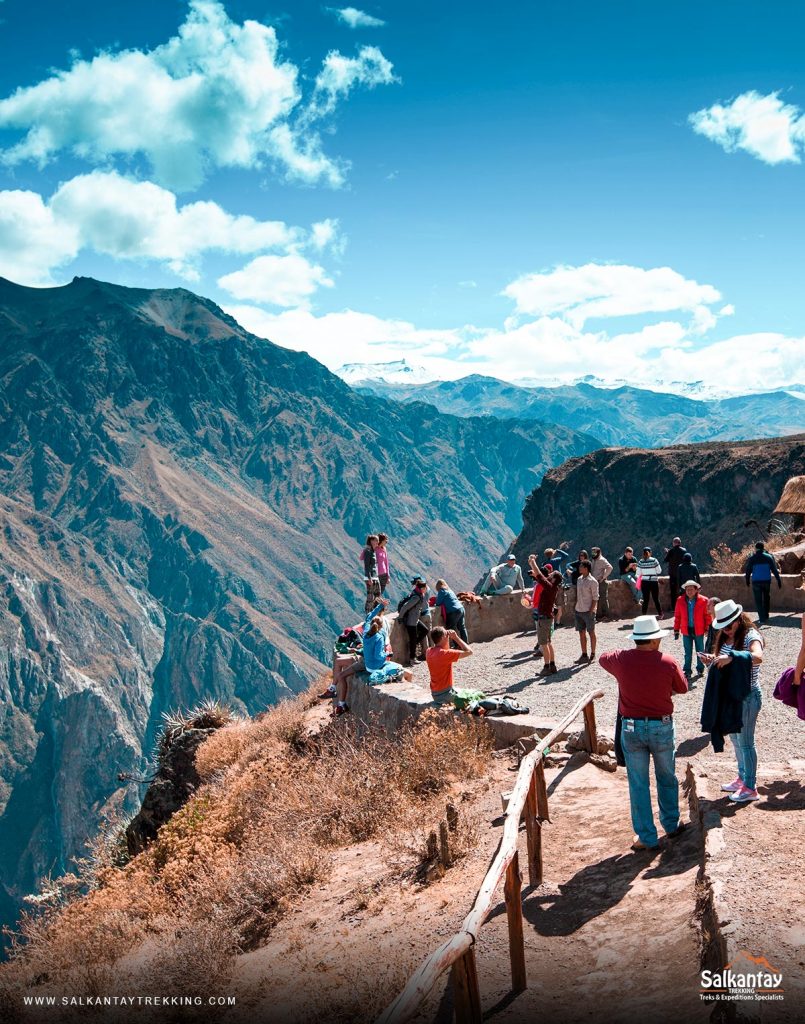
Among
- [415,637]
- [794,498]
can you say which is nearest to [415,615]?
[415,637]

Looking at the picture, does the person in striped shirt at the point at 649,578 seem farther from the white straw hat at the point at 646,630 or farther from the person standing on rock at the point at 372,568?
the white straw hat at the point at 646,630

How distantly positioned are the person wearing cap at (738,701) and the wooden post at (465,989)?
362 centimetres

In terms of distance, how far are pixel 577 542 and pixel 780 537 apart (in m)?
117

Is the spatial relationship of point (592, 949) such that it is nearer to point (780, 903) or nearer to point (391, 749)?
point (780, 903)

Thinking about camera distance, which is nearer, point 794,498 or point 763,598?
point 763,598

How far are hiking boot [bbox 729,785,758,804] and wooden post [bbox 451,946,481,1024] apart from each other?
3.58m

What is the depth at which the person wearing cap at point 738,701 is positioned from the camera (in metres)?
6.93

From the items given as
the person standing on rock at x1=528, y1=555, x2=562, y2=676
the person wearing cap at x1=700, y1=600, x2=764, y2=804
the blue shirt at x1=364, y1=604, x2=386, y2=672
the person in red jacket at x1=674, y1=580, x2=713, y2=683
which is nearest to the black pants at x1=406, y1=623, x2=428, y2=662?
the person standing on rock at x1=528, y1=555, x2=562, y2=676

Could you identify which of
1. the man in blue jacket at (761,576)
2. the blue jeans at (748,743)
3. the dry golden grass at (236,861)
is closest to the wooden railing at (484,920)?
the blue jeans at (748,743)

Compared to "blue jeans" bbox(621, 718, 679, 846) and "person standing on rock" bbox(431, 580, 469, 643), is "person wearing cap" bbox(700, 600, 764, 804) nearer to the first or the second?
"blue jeans" bbox(621, 718, 679, 846)

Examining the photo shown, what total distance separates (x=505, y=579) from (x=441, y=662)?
8757 millimetres

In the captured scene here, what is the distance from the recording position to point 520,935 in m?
5.01

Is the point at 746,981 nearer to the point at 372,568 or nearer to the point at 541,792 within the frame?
the point at 541,792

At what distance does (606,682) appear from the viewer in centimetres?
1325
